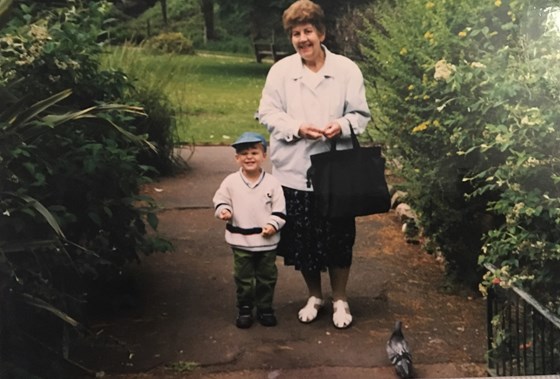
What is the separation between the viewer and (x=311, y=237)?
11.5ft

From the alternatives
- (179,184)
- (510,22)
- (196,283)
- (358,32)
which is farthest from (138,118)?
(510,22)

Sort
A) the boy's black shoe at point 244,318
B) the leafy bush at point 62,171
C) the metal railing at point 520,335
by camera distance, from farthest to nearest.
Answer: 1. the boy's black shoe at point 244,318
2. the leafy bush at point 62,171
3. the metal railing at point 520,335

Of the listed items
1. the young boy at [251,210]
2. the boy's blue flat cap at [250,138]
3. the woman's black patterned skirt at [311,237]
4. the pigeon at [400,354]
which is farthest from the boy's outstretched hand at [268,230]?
the pigeon at [400,354]

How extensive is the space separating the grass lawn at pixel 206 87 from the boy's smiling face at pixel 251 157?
0.26 m

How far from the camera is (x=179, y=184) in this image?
426cm

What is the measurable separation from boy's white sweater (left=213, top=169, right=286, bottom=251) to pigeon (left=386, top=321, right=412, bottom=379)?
0.61 metres

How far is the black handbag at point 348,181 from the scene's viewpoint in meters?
3.30

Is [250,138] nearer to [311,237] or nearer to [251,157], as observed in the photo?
[251,157]

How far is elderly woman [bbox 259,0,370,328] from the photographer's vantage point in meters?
3.30

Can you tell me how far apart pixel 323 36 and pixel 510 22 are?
676 mm

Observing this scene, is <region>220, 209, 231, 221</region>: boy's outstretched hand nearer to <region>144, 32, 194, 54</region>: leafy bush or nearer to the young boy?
the young boy

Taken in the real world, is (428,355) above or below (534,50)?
below

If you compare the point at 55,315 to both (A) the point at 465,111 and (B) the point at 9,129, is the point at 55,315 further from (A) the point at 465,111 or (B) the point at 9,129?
(A) the point at 465,111

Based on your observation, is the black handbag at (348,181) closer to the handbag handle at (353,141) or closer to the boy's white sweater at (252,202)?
the handbag handle at (353,141)
